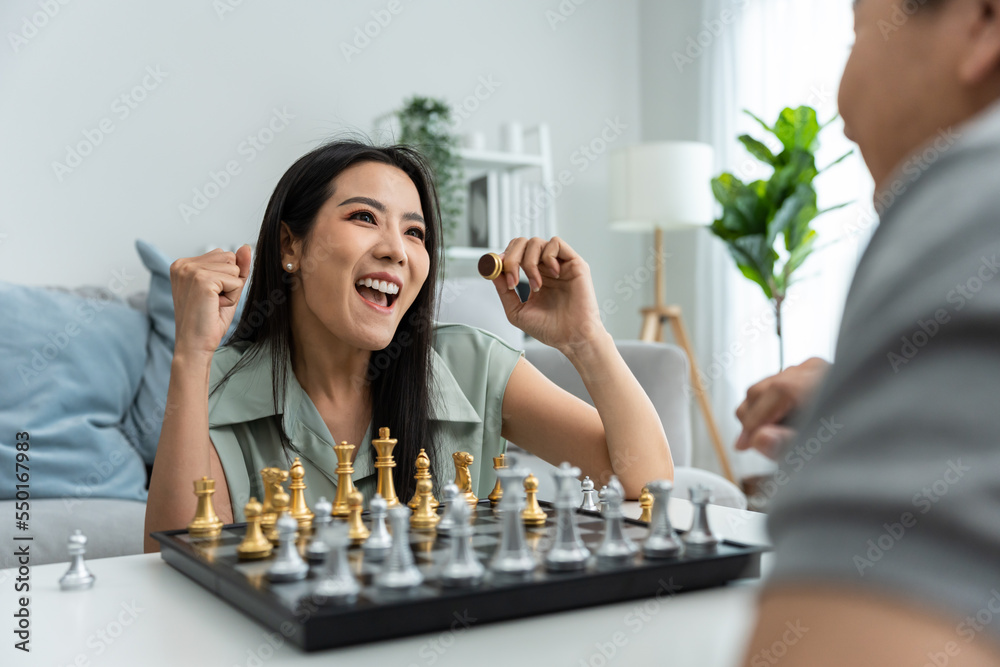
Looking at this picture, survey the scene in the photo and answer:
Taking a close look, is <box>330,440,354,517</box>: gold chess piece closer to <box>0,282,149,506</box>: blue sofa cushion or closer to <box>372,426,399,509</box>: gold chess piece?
<box>372,426,399,509</box>: gold chess piece

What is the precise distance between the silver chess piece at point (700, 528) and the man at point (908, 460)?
0.50 m

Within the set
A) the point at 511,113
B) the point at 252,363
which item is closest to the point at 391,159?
the point at 252,363

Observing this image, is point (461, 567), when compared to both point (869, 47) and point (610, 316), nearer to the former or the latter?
point (869, 47)

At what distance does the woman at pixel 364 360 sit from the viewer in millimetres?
1318

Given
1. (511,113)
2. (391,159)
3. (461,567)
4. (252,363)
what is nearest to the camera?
(461,567)

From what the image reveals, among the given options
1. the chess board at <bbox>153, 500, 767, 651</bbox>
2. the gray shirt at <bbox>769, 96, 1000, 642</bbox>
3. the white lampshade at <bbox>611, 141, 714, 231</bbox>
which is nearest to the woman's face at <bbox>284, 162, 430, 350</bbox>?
the chess board at <bbox>153, 500, 767, 651</bbox>

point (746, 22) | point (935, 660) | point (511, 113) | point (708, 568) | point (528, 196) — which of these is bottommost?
point (708, 568)

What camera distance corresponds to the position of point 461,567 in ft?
2.07

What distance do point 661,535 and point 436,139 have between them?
307 cm

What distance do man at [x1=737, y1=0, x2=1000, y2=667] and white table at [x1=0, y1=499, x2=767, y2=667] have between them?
30cm

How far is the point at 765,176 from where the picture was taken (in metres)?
4.10

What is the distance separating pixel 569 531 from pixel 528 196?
346cm

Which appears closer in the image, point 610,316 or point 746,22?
point 746,22

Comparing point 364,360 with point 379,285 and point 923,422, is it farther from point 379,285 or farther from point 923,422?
point 923,422
